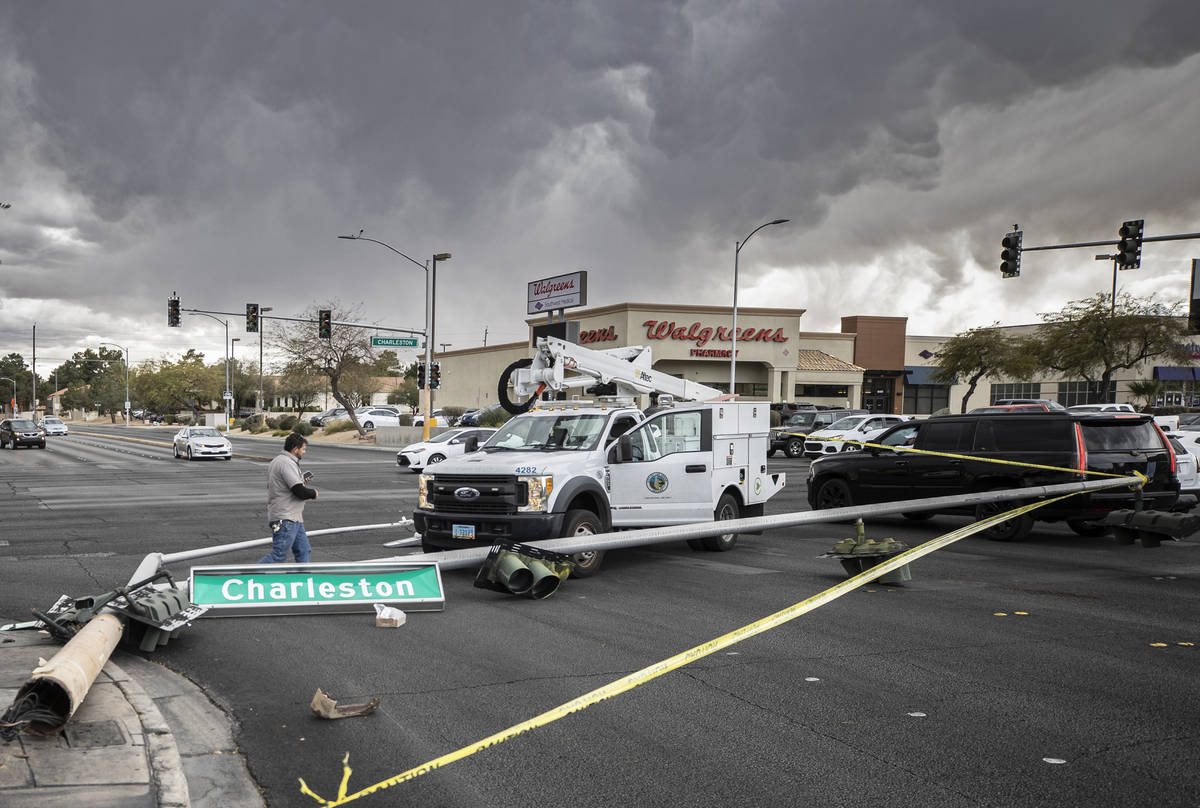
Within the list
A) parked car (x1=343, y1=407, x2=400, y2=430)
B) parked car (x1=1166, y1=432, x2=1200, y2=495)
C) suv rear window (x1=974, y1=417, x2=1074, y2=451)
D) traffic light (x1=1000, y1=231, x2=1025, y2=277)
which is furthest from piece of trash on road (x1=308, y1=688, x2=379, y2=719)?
parked car (x1=343, y1=407, x2=400, y2=430)

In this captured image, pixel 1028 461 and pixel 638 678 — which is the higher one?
pixel 1028 461

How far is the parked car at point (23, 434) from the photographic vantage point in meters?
43.3

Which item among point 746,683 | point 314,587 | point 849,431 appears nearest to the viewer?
point 746,683

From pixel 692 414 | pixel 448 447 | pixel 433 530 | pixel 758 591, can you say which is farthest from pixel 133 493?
pixel 758 591

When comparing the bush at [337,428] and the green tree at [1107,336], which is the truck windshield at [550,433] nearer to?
the green tree at [1107,336]

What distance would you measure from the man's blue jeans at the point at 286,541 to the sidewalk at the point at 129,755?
3.15 metres

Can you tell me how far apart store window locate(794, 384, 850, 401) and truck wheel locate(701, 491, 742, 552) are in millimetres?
49215

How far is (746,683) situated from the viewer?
235 inches

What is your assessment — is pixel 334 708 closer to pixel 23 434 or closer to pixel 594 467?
pixel 594 467

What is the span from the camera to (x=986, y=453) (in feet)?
44.3

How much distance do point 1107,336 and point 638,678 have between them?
149 feet

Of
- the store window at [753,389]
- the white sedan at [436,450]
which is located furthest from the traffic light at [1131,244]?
the store window at [753,389]

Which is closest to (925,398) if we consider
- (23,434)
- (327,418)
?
(327,418)

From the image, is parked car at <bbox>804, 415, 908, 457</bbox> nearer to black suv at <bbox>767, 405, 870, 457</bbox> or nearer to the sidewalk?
black suv at <bbox>767, 405, 870, 457</bbox>
